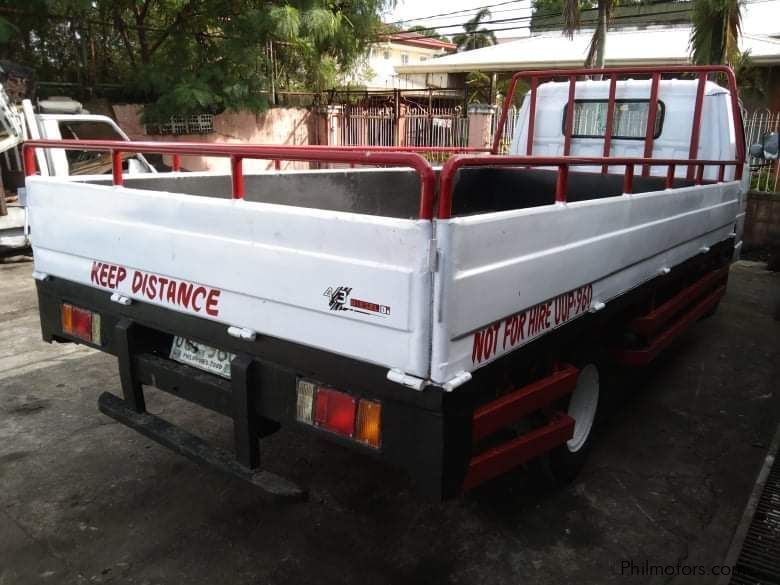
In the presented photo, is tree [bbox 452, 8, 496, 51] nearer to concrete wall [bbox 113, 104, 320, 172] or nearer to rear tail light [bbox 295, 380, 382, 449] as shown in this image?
concrete wall [bbox 113, 104, 320, 172]

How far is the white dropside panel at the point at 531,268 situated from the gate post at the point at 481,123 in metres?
10.5

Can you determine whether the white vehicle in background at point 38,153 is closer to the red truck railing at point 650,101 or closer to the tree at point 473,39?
the red truck railing at point 650,101

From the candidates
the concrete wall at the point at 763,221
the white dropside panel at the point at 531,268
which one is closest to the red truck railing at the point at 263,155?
the white dropside panel at the point at 531,268

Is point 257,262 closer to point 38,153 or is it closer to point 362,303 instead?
point 362,303

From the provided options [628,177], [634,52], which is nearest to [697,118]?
[628,177]

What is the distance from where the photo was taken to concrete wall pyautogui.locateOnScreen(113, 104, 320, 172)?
1237 centimetres

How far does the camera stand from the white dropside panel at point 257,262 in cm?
190

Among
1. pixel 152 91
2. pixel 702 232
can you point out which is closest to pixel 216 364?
pixel 702 232

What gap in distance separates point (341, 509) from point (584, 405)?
130cm

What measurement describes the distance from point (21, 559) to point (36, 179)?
5.47 feet

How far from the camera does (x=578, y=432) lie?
321 centimetres

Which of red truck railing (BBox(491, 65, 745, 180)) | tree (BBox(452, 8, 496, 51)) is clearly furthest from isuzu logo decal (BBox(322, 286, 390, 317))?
A: tree (BBox(452, 8, 496, 51))

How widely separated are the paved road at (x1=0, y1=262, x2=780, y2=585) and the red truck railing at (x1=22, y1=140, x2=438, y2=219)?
1.46 metres

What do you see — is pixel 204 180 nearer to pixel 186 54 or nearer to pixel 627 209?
pixel 627 209
